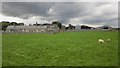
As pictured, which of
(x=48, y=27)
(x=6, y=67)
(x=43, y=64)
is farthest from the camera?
(x=48, y=27)

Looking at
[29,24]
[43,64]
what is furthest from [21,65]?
[29,24]

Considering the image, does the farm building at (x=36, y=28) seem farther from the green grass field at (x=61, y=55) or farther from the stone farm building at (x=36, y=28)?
the green grass field at (x=61, y=55)

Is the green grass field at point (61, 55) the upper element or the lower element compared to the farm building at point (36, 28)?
upper

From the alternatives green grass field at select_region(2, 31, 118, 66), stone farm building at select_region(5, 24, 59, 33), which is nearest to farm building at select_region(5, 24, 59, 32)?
stone farm building at select_region(5, 24, 59, 33)

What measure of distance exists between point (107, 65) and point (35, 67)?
3.88 meters

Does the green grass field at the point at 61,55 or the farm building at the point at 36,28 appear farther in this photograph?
the farm building at the point at 36,28

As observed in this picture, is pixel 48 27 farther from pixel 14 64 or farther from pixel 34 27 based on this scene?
pixel 14 64

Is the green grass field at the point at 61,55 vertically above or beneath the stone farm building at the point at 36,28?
above

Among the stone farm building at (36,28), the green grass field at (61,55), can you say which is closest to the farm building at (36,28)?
the stone farm building at (36,28)

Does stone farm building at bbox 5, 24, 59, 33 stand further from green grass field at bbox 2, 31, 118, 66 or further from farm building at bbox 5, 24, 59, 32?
green grass field at bbox 2, 31, 118, 66

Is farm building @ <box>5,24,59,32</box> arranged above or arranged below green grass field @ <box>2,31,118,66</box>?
below

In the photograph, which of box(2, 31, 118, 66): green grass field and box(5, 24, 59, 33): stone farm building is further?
box(5, 24, 59, 33): stone farm building

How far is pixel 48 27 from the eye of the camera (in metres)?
120

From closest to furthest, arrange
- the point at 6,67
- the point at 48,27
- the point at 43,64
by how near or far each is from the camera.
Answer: the point at 6,67 → the point at 43,64 → the point at 48,27
